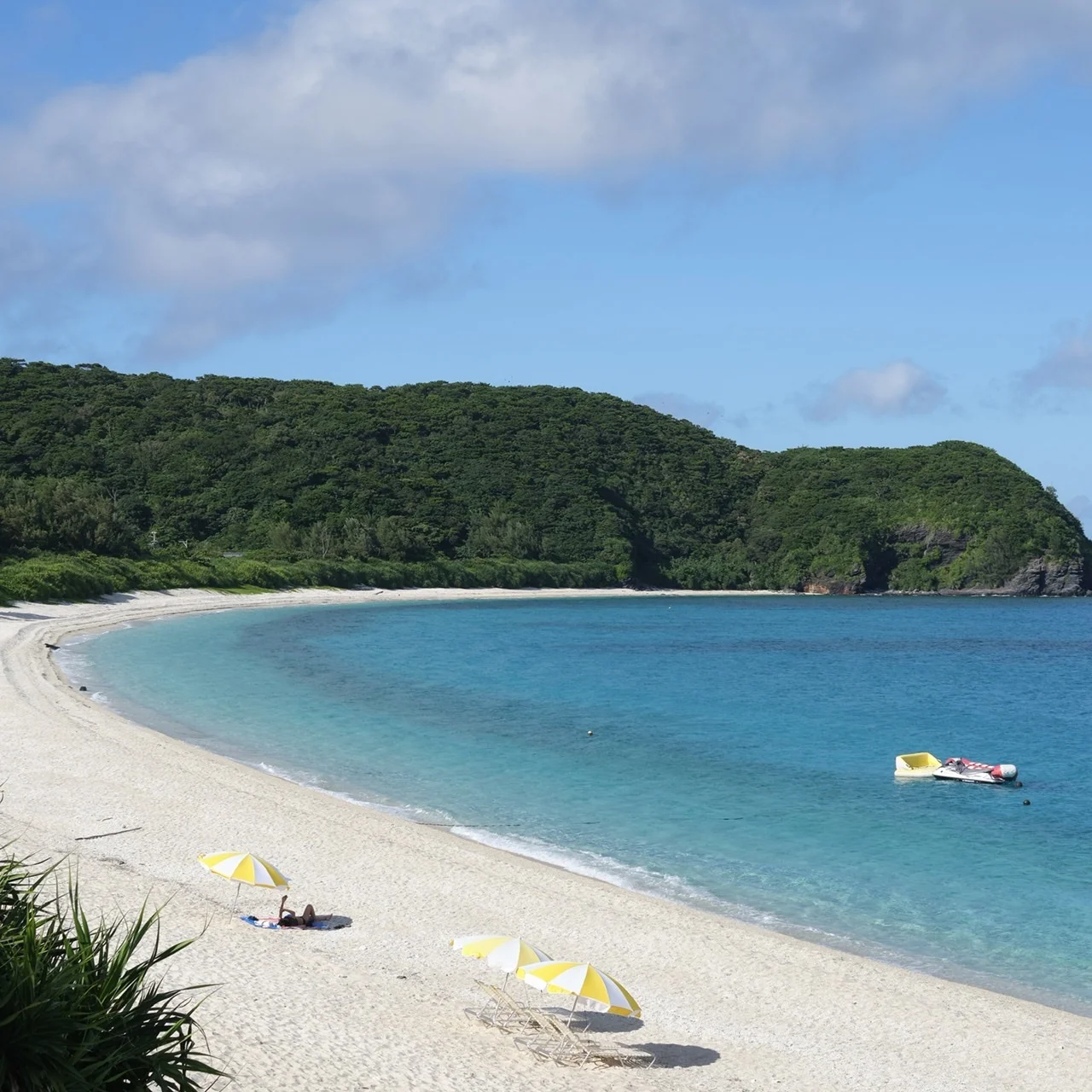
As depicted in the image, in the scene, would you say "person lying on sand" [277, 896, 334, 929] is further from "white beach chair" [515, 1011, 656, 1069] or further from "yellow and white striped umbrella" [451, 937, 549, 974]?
"white beach chair" [515, 1011, 656, 1069]

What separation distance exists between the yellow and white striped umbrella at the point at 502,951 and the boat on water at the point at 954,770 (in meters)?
17.3

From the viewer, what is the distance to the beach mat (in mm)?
13844

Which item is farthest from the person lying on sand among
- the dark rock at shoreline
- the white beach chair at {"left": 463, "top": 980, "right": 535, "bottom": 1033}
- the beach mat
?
the dark rock at shoreline

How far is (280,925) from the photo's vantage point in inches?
549

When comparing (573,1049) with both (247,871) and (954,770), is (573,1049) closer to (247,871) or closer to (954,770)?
(247,871)

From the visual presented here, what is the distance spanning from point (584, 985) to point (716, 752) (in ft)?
62.6

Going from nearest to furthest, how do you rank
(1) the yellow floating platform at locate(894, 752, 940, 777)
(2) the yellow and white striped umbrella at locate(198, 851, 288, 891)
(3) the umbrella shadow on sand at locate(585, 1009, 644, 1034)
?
(3) the umbrella shadow on sand at locate(585, 1009, 644, 1034) < (2) the yellow and white striped umbrella at locate(198, 851, 288, 891) < (1) the yellow floating platform at locate(894, 752, 940, 777)

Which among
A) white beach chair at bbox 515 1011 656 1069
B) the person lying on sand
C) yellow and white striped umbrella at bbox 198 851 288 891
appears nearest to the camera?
white beach chair at bbox 515 1011 656 1069

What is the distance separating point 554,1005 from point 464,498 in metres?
110

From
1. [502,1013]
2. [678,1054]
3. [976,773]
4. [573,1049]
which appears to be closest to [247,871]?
[502,1013]

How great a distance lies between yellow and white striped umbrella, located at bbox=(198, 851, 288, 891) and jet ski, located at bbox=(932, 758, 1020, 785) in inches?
677

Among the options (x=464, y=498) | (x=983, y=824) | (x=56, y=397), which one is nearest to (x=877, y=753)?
(x=983, y=824)

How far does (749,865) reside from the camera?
18.3 metres

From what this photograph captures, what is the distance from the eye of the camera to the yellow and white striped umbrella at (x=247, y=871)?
14.2m
